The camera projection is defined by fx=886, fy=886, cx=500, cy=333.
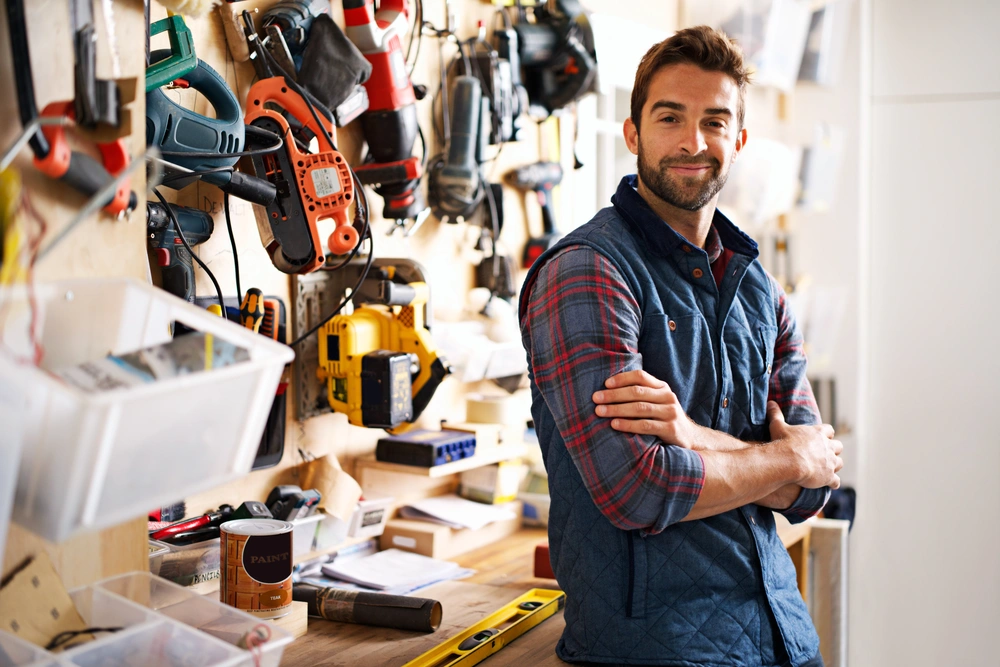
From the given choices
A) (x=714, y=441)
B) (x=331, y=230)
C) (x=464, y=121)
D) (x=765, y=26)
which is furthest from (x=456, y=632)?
(x=765, y=26)

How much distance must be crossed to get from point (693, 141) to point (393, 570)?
1.07 meters

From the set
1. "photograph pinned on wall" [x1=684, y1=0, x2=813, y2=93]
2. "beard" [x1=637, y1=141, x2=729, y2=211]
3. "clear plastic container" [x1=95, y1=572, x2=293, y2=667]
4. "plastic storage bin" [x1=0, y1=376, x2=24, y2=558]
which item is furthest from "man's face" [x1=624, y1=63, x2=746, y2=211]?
"photograph pinned on wall" [x1=684, y1=0, x2=813, y2=93]

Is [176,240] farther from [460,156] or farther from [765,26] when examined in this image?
[765,26]

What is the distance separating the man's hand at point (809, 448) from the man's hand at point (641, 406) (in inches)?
10.0

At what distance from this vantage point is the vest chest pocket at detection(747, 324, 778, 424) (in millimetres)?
1545

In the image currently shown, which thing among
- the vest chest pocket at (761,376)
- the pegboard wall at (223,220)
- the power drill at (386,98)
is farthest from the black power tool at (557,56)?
the vest chest pocket at (761,376)

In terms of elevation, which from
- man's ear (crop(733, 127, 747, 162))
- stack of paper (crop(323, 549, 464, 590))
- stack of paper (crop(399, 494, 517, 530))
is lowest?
stack of paper (crop(323, 549, 464, 590))

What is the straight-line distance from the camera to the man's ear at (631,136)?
1.64 m

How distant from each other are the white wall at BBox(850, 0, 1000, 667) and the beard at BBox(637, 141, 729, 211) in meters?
2.99

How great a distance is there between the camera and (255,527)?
1.44 meters

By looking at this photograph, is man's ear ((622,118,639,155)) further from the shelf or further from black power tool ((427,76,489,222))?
the shelf

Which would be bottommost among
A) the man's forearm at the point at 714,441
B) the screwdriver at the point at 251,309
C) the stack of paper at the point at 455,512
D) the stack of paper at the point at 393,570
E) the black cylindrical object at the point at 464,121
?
the stack of paper at the point at 393,570

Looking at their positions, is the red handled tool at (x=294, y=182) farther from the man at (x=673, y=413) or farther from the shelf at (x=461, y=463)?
the shelf at (x=461, y=463)

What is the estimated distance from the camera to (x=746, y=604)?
1419 mm
